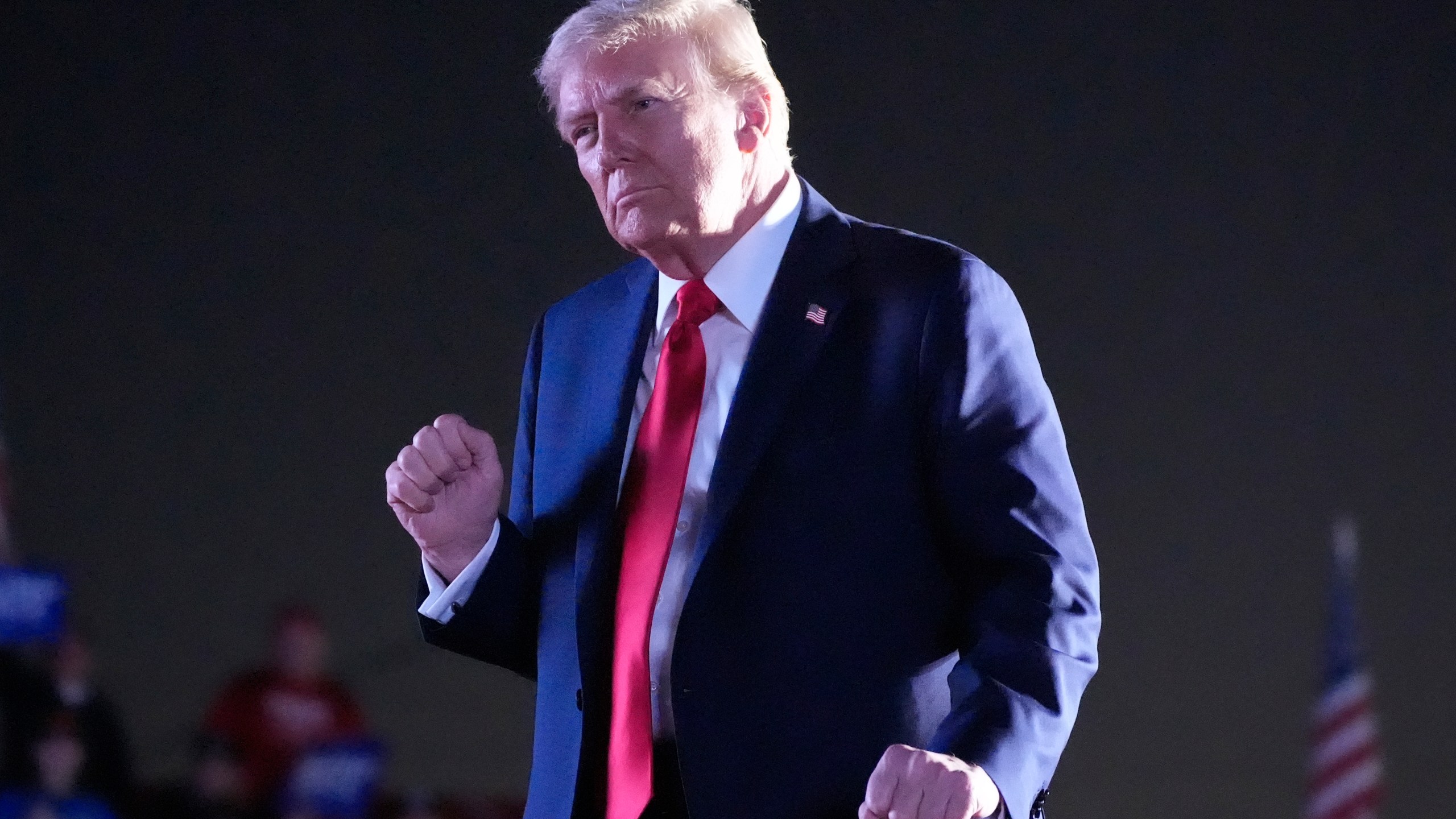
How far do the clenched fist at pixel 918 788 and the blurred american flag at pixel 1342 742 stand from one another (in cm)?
466

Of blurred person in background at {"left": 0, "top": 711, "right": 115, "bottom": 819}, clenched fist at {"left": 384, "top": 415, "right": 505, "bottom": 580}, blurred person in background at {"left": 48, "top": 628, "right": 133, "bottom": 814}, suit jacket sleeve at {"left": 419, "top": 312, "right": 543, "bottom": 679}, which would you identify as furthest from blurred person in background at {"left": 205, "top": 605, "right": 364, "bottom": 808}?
clenched fist at {"left": 384, "top": 415, "right": 505, "bottom": 580}

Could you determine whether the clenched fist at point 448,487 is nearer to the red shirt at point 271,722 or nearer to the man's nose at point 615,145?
the man's nose at point 615,145

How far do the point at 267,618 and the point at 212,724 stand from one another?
0.97 meters

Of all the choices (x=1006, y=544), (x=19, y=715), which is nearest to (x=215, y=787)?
(x=19, y=715)

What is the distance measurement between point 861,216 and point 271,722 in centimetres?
258

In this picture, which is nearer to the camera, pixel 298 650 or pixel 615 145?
pixel 615 145

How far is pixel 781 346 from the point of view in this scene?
50.0 inches

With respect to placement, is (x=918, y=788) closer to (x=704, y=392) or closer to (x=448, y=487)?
(x=704, y=392)

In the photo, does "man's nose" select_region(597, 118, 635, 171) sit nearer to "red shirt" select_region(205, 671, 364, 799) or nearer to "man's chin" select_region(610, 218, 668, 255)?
"man's chin" select_region(610, 218, 668, 255)

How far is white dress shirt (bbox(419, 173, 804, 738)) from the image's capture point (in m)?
1.23

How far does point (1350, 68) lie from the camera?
5672 mm

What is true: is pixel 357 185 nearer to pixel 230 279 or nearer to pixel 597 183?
pixel 230 279

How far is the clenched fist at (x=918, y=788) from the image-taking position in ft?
3.40

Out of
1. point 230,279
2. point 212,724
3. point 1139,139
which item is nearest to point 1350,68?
point 1139,139
